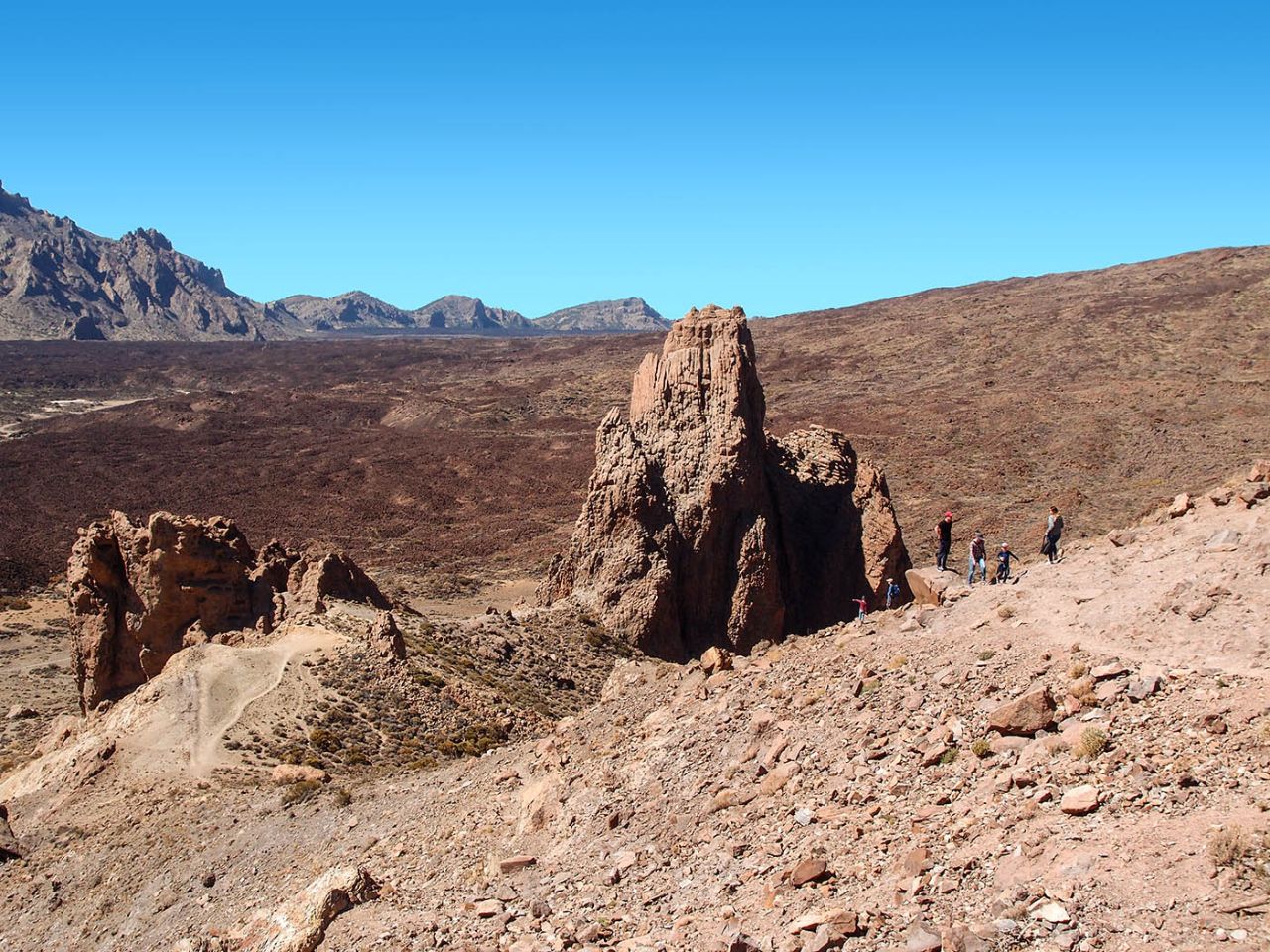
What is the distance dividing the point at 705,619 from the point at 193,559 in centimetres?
1129

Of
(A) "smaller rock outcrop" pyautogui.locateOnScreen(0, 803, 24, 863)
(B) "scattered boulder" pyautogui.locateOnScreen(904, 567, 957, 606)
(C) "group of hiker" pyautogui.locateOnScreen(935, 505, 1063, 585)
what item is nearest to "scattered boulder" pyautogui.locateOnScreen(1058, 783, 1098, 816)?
(B) "scattered boulder" pyautogui.locateOnScreen(904, 567, 957, 606)

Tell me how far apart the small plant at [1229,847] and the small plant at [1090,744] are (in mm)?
1663

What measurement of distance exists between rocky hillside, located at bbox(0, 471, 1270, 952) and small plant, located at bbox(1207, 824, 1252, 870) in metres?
0.01

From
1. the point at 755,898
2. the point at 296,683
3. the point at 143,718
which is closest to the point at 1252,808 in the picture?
the point at 755,898

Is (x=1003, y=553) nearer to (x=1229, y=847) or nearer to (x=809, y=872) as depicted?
(x=809, y=872)

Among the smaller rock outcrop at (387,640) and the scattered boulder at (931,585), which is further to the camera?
the smaller rock outcrop at (387,640)

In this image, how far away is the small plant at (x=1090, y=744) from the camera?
8719mm

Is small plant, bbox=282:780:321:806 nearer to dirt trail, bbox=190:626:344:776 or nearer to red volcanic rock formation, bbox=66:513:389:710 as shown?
dirt trail, bbox=190:626:344:776

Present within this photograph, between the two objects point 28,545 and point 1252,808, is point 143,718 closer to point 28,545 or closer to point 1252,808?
point 1252,808

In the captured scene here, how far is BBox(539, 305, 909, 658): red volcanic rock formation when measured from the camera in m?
23.2

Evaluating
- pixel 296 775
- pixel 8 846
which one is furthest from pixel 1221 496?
pixel 8 846

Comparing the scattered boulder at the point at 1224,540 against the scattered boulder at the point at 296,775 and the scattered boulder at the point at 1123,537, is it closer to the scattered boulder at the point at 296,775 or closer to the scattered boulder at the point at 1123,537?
the scattered boulder at the point at 1123,537

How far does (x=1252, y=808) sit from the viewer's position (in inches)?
291

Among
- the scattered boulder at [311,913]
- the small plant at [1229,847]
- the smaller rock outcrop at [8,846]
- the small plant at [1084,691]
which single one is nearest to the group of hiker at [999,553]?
the small plant at [1084,691]
